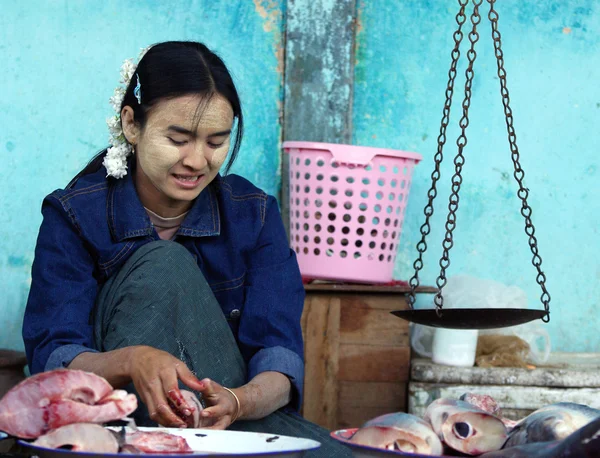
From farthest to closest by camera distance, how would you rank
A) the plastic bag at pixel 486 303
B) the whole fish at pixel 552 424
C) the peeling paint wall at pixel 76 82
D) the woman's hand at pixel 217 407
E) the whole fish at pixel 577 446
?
1. the peeling paint wall at pixel 76 82
2. the plastic bag at pixel 486 303
3. the woman's hand at pixel 217 407
4. the whole fish at pixel 552 424
5. the whole fish at pixel 577 446

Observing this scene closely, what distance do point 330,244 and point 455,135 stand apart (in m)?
0.93

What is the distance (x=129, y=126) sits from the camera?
8.03 ft

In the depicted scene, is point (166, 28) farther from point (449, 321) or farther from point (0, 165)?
point (449, 321)

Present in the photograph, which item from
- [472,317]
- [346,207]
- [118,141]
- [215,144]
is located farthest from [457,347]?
[118,141]

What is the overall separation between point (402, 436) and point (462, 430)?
11 cm

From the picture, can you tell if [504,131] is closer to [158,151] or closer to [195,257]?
[195,257]

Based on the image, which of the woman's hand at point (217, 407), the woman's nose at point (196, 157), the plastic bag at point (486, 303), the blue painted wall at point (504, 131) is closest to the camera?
the woman's hand at point (217, 407)

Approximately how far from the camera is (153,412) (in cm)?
179

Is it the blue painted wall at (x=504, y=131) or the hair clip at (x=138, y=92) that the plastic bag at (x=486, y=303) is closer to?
the blue painted wall at (x=504, y=131)

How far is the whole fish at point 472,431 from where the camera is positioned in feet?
4.80

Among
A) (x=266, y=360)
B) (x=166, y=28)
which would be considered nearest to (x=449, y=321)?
(x=266, y=360)

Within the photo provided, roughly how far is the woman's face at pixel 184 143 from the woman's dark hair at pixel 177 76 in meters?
0.02

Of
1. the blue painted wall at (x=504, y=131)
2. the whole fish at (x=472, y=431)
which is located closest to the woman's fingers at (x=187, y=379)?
the whole fish at (x=472, y=431)

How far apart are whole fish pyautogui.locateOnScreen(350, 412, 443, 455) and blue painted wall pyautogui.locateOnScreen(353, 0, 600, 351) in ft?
7.71
